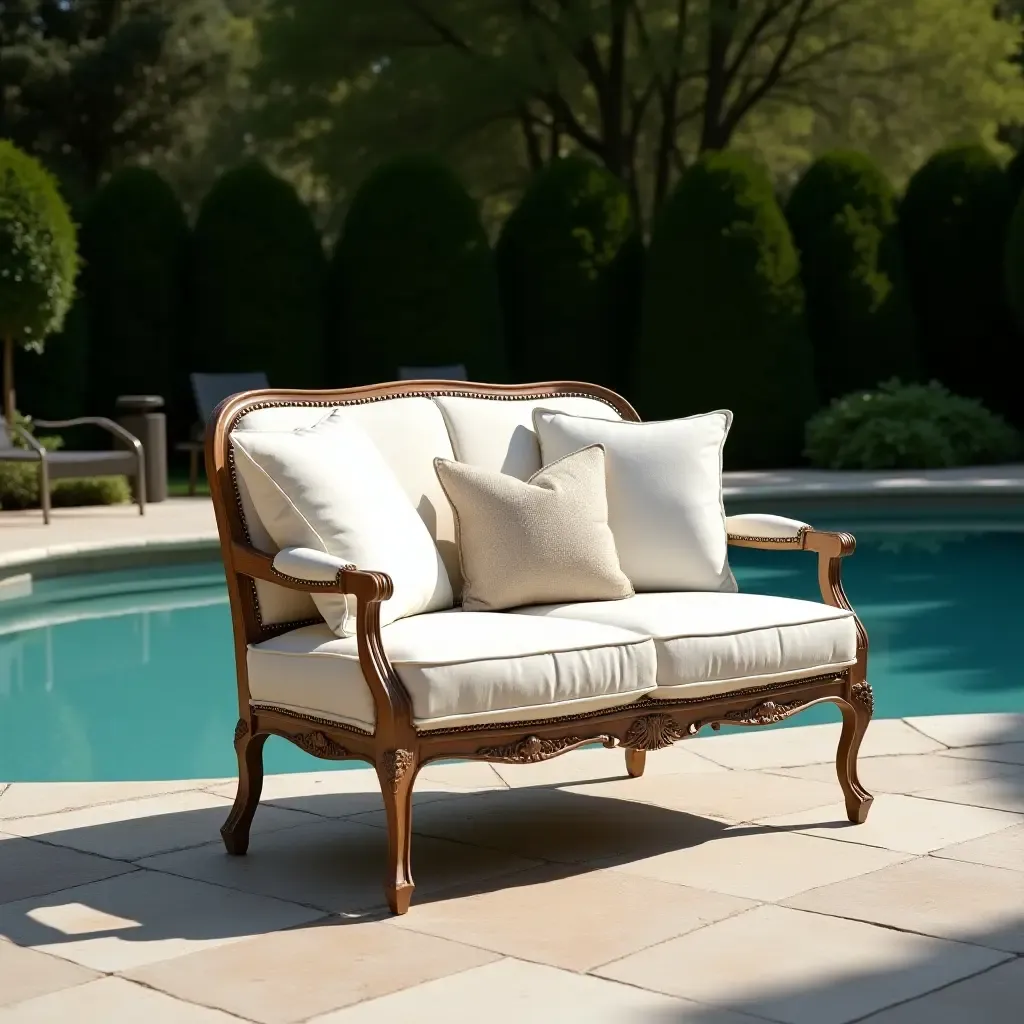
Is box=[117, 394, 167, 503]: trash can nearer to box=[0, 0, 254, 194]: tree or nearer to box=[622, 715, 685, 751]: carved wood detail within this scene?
box=[622, 715, 685, 751]: carved wood detail

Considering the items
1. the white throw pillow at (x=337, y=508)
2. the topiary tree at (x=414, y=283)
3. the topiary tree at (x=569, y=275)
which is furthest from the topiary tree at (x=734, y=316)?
the white throw pillow at (x=337, y=508)

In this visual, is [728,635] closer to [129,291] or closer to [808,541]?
[808,541]

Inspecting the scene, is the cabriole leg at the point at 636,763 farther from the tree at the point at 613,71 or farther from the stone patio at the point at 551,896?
the tree at the point at 613,71

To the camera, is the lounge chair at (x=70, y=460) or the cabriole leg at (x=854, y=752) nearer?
the cabriole leg at (x=854, y=752)

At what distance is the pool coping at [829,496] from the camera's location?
9219 millimetres

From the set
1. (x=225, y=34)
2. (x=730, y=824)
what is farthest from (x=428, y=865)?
(x=225, y=34)

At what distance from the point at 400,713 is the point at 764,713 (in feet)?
3.18

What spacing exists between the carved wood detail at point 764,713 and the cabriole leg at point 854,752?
0.46 ft

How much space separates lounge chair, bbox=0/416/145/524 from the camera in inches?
404

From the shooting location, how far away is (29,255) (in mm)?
11734

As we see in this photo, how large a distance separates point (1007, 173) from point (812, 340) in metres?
2.53

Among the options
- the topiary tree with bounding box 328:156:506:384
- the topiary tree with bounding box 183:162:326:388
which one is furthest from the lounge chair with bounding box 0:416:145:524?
the topiary tree with bounding box 328:156:506:384

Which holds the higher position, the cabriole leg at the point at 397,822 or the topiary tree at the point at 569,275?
the topiary tree at the point at 569,275

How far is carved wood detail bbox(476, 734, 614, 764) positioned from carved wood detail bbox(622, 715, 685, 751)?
5.3 inches
